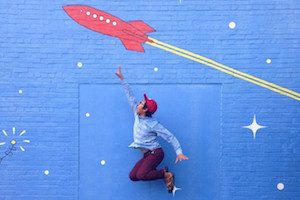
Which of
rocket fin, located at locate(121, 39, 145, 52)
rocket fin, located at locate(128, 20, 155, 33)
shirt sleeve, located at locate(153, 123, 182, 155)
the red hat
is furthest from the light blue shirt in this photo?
rocket fin, located at locate(128, 20, 155, 33)

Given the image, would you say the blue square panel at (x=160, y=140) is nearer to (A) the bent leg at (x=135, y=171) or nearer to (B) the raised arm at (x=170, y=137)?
(A) the bent leg at (x=135, y=171)

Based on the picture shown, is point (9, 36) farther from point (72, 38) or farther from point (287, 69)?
point (287, 69)

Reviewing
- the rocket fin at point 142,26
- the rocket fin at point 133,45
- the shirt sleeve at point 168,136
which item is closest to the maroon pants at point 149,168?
the shirt sleeve at point 168,136

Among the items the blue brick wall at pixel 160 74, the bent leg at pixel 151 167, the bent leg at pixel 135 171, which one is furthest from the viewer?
the blue brick wall at pixel 160 74

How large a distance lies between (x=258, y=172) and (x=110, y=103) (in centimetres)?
193

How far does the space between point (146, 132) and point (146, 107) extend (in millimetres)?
290

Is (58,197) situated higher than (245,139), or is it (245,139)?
(245,139)

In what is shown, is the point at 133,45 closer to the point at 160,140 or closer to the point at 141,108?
the point at 141,108

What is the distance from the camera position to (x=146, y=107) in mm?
4703

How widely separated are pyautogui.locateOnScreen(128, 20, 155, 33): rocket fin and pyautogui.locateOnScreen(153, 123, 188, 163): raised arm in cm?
112

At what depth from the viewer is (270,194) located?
16.8 feet

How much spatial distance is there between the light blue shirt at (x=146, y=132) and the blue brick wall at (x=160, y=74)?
0.32m

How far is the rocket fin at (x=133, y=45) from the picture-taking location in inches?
198

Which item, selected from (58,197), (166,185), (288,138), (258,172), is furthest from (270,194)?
(58,197)
